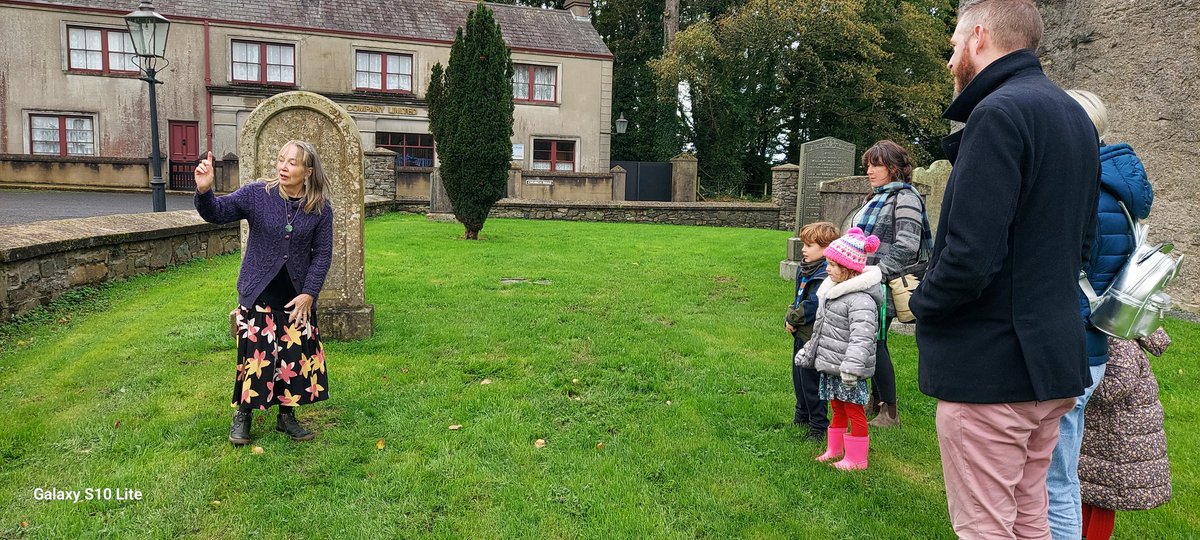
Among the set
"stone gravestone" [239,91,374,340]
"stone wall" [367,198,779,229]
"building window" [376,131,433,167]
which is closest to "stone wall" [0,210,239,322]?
"stone gravestone" [239,91,374,340]

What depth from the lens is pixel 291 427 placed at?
4227 mm

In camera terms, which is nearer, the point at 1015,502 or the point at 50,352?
the point at 1015,502

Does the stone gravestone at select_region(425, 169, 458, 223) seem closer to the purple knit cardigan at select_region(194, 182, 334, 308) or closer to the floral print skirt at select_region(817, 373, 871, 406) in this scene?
the purple knit cardigan at select_region(194, 182, 334, 308)

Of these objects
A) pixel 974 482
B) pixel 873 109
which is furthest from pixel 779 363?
pixel 873 109

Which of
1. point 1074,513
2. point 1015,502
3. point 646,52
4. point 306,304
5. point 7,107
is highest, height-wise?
point 646,52

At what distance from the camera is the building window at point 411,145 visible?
27.8 meters

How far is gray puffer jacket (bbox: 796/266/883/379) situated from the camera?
12.2 feet

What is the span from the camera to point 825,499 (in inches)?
143

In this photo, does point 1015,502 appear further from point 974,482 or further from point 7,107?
point 7,107

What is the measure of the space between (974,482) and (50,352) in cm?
631

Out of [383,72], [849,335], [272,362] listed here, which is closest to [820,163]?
[849,335]

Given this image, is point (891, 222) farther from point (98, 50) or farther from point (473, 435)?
point (98, 50)

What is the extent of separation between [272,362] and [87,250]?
4.76 metres

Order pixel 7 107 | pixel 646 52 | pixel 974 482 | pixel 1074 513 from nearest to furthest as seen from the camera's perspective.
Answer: pixel 974 482 → pixel 1074 513 → pixel 7 107 → pixel 646 52
